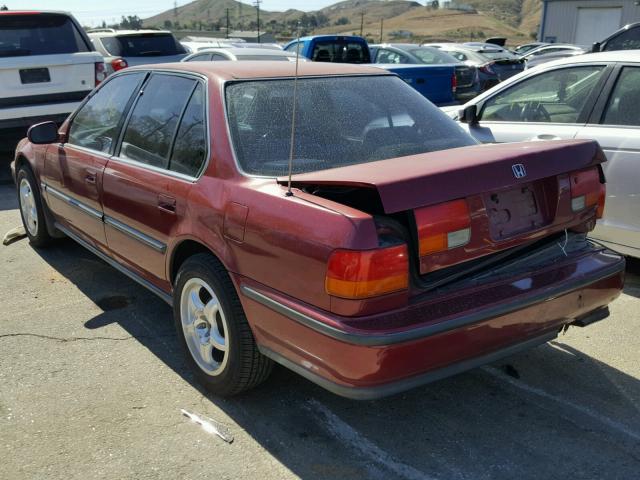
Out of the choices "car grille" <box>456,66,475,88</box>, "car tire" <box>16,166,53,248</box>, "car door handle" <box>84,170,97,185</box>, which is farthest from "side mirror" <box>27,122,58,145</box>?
"car grille" <box>456,66,475,88</box>

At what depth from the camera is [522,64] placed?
17344mm

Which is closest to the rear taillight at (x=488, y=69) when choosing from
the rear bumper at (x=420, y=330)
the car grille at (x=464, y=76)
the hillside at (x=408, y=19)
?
the car grille at (x=464, y=76)

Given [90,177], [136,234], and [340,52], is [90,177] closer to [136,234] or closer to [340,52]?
[136,234]

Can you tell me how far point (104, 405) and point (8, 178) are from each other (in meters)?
6.38

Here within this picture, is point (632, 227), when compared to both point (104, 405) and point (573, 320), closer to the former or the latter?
point (573, 320)

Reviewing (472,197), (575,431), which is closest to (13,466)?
(472,197)

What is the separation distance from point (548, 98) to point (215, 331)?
3384 millimetres

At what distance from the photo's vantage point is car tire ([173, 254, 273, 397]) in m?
3.07

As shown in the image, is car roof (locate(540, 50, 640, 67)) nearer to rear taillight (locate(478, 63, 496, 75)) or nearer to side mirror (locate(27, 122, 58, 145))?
side mirror (locate(27, 122, 58, 145))

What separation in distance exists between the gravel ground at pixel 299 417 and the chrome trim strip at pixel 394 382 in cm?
41

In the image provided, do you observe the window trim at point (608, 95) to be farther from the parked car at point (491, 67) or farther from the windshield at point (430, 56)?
the parked car at point (491, 67)

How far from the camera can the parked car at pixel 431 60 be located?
Result: 13047mm

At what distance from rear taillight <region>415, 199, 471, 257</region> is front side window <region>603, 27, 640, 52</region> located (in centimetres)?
723

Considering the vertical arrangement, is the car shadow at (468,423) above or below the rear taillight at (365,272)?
below
